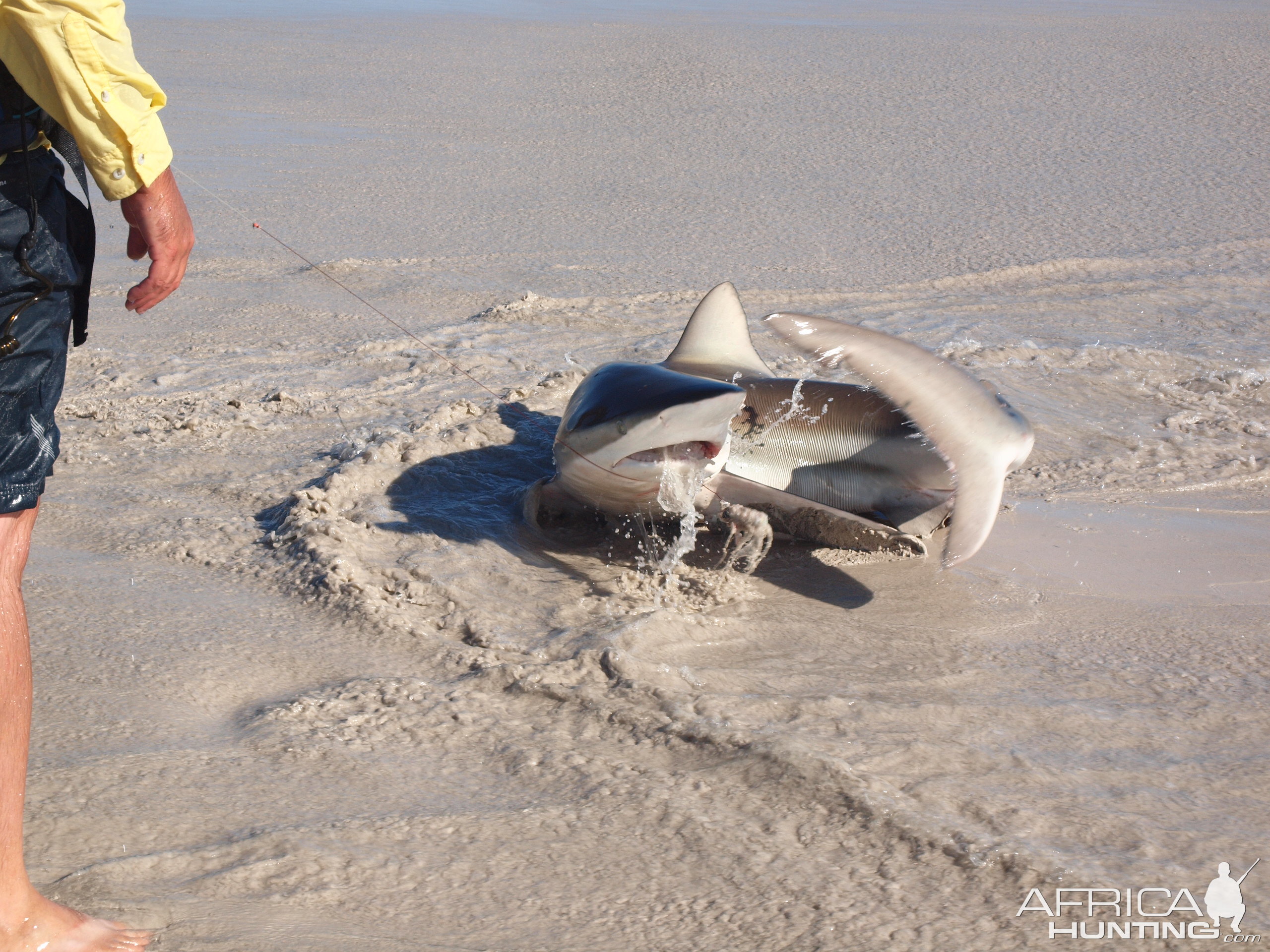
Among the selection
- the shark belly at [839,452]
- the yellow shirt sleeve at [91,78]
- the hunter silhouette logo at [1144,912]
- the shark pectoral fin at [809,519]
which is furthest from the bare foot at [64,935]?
the shark belly at [839,452]

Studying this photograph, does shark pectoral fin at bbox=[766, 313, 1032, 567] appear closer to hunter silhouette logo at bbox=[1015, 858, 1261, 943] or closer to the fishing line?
the fishing line

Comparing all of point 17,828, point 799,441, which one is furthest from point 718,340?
point 17,828

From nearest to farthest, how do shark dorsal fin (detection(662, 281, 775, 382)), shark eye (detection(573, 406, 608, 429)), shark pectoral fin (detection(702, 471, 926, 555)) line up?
shark eye (detection(573, 406, 608, 429)) < shark pectoral fin (detection(702, 471, 926, 555)) < shark dorsal fin (detection(662, 281, 775, 382))

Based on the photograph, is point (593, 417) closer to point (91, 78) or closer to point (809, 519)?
point (809, 519)

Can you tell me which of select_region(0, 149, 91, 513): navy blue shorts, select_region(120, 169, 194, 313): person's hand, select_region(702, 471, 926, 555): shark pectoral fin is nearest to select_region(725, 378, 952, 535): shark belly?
select_region(702, 471, 926, 555): shark pectoral fin

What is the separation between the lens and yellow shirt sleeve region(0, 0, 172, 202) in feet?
A: 5.50

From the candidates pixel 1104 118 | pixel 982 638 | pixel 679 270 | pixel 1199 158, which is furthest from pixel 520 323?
pixel 1104 118

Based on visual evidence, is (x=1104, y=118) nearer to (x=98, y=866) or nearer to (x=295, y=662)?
(x=295, y=662)

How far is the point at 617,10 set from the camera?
19078 millimetres

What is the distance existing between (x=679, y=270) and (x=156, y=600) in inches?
148

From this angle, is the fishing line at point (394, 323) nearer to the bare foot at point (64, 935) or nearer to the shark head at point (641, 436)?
the shark head at point (641, 436)

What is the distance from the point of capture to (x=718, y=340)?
3.94m

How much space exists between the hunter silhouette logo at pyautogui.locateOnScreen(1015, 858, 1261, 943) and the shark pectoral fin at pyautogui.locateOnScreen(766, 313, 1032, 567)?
45.0 inches

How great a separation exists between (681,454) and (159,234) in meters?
1.61
